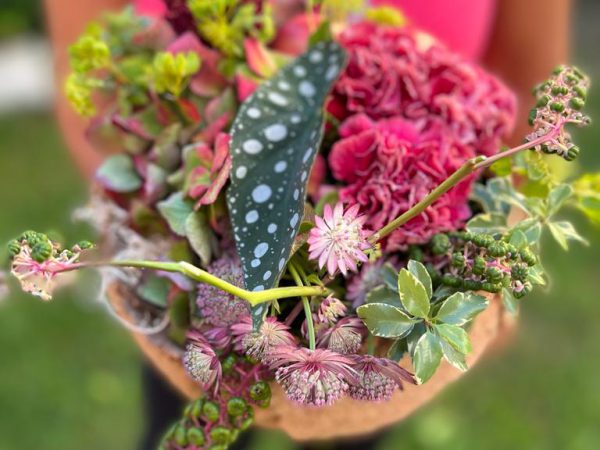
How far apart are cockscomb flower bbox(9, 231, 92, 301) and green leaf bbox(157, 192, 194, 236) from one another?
119mm

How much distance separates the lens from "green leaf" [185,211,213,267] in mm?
471

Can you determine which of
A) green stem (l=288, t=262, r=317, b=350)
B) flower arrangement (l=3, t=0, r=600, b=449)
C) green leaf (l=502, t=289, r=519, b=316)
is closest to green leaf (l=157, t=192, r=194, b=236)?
flower arrangement (l=3, t=0, r=600, b=449)

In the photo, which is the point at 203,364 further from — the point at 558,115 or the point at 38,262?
the point at 558,115

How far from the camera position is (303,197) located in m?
0.40

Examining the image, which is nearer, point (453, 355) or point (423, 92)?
point (453, 355)

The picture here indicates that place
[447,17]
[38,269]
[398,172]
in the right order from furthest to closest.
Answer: [447,17], [398,172], [38,269]

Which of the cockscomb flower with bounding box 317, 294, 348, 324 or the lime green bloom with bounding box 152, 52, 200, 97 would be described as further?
the lime green bloom with bounding box 152, 52, 200, 97

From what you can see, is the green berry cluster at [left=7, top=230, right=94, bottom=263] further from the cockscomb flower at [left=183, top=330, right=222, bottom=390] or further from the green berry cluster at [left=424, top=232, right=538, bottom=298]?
the green berry cluster at [left=424, top=232, right=538, bottom=298]

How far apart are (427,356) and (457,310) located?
3cm

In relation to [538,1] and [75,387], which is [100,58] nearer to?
[538,1]

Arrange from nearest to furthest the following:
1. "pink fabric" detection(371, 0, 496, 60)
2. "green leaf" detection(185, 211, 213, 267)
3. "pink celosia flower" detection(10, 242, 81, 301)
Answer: "pink celosia flower" detection(10, 242, 81, 301) → "green leaf" detection(185, 211, 213, 267) → "pink fabric" detection(371, 0, 496, 60)

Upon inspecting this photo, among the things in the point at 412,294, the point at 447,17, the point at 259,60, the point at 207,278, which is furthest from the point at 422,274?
the point at 447,17

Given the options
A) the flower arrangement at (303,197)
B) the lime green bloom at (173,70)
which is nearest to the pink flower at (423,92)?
the flower arrangement at (303,197)

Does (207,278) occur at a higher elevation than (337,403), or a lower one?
higher
